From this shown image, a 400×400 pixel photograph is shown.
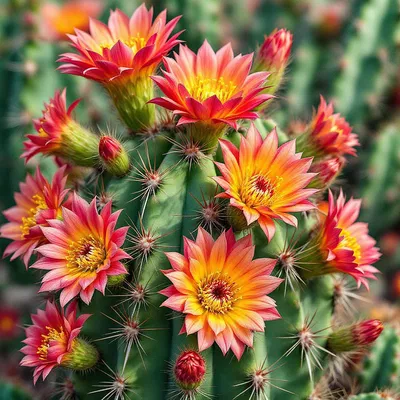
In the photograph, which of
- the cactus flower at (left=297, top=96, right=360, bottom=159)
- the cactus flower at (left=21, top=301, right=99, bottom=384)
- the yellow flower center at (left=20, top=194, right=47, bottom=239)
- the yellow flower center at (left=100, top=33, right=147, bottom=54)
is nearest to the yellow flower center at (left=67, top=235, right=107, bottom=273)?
the cactus flower at (left=21, top=301, right=99, bottom=384)

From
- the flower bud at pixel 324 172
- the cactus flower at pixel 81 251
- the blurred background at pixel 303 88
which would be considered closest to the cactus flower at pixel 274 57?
the flower bud at pixel 324 172

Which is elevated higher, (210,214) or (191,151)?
(191,151)

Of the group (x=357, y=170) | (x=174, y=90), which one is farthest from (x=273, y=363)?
(x=357, y=170)

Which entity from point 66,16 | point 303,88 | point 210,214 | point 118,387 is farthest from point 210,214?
point 66,16

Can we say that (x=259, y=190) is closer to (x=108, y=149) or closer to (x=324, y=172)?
(x=324, y=172)

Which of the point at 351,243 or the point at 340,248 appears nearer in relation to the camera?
the point at 340,248

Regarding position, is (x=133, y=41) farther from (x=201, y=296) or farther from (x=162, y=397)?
(x=162, y=397)

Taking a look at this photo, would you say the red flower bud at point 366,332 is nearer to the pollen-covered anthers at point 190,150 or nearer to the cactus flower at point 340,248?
the cactus flower at point 340,248
